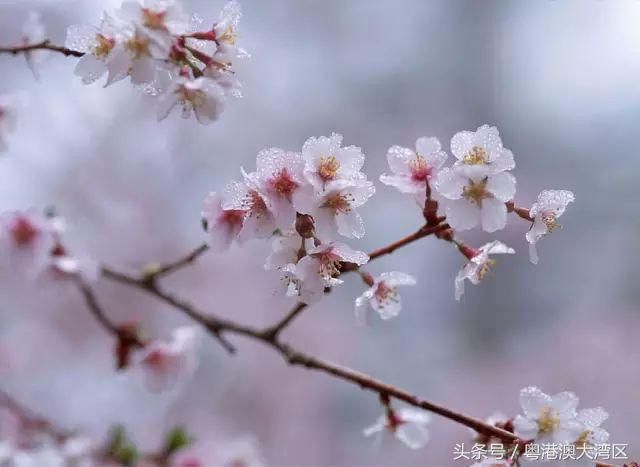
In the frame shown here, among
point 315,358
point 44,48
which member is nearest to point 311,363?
point 315,358

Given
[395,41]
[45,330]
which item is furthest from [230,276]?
[395,41]

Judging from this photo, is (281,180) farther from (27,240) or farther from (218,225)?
(27,240)

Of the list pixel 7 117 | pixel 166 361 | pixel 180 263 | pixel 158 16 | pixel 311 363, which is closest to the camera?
pixel 158 16

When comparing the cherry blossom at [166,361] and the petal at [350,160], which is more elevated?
the cherry blossom at [166,361]

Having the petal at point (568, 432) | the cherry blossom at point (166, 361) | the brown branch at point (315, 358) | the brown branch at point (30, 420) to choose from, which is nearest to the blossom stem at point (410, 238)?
the brown branch at point (315, 358)

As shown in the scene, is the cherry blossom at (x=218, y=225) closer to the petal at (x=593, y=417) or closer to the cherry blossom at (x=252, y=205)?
the cherry blossom at (x=252, y=205)

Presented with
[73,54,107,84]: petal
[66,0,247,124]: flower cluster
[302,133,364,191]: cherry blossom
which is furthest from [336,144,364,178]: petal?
[73,54,107,84]: petal

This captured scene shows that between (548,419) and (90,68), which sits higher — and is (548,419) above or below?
below
